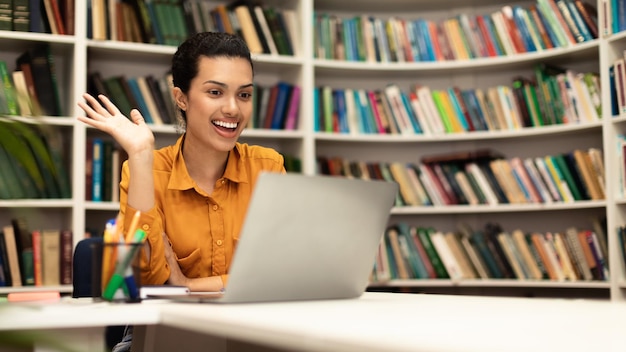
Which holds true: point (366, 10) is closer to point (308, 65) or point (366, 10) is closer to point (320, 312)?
point (308, 65)

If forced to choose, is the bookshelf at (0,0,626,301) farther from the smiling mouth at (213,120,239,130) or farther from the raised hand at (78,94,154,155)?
the raised hand at (78,94,154,155)

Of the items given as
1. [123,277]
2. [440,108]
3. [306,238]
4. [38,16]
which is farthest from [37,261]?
[306,238]

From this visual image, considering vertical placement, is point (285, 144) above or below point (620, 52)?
below

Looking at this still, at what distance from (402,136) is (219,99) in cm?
196

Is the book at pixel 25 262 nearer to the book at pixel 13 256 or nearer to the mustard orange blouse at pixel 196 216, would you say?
the book at pixel 13 256

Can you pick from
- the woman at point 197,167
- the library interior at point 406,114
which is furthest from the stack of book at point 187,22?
the woman at point 197,167

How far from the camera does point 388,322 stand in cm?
73

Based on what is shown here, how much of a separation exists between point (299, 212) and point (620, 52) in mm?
2787

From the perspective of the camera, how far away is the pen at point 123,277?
1111 mm

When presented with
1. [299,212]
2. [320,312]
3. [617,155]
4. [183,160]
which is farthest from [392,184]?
[617,155]

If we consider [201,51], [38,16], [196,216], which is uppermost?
[38,16]

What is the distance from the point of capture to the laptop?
37.3 inches

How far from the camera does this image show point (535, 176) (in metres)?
3.57

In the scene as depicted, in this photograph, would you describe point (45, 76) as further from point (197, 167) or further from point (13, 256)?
point (197, 167)
